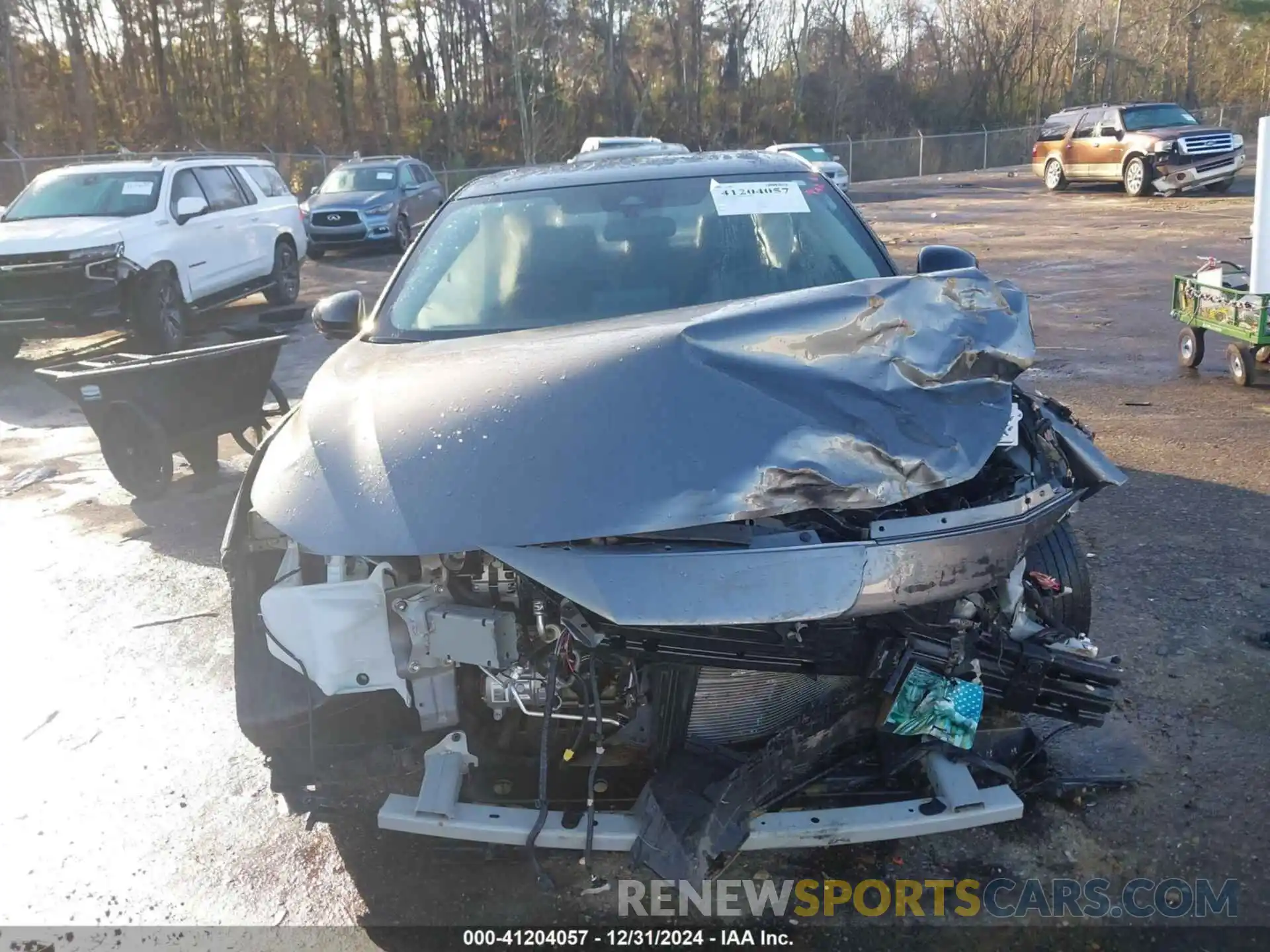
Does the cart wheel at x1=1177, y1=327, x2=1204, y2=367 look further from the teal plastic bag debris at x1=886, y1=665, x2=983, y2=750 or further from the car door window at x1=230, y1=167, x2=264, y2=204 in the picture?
the car door window at x1=230, y1=167, x2=264, y2=204

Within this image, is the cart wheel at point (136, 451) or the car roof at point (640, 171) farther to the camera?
the cart wheel at point (136, 451)

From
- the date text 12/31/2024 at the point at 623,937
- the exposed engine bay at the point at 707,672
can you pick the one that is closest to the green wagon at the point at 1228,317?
the exposed engine bay at the point at 707,672

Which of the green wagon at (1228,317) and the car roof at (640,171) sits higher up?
the car roof at (640,171)

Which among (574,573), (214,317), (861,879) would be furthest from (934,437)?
(214,317)

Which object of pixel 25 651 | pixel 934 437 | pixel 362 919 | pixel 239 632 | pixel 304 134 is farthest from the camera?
pixel 304 134

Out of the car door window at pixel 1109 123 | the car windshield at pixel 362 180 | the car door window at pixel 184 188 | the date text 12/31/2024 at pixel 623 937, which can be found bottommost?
the date text 12/31/2024 at pixel 623 937

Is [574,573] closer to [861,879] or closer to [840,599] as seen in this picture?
[840,599]

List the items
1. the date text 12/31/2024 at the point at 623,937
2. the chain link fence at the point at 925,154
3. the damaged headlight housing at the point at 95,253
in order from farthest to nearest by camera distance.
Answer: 1. the chain link fence at the point at 925,154
2. the damaged headlight housing at the point at 95,253
3. the date text 12/31/2024 at the point at 623,937

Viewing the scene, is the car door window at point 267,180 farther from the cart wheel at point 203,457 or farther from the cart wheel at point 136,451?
the cart wheel at point 136,451

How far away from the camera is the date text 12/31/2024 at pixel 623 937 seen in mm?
2689

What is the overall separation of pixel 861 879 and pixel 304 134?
37.4m

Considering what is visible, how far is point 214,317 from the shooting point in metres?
13.2

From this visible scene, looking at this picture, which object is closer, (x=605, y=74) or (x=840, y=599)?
(x=840, y=599)

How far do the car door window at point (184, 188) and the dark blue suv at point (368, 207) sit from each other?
17.1 ft
